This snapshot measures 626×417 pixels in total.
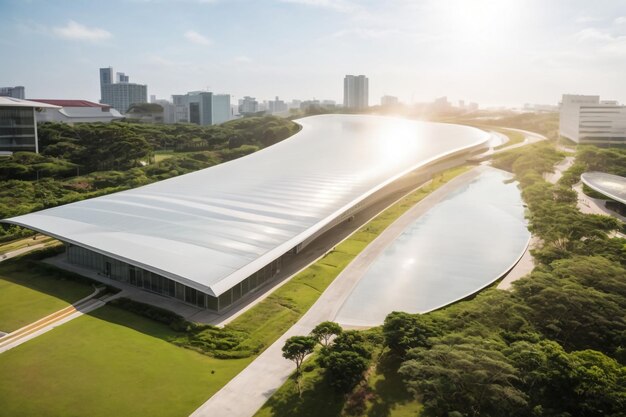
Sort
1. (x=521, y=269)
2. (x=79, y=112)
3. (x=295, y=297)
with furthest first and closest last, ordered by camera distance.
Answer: (x=79, y=112), (x=521, y=269), (x=295, y=297)

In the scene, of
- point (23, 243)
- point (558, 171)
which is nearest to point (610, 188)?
point (558, 171)

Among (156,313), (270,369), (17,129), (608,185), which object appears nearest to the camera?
(270,369)

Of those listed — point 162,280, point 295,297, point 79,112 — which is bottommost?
point 295,297

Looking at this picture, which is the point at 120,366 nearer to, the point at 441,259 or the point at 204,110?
the point at 441,259

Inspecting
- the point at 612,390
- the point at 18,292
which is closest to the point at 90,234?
the point at 18,292

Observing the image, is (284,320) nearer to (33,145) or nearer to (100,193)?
(100,193)

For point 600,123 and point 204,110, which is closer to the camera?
point 600,123

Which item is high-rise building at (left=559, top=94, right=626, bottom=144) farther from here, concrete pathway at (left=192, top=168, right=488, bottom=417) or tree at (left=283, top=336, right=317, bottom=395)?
tree at (left=283, top=336, right=317, bottom=395)
